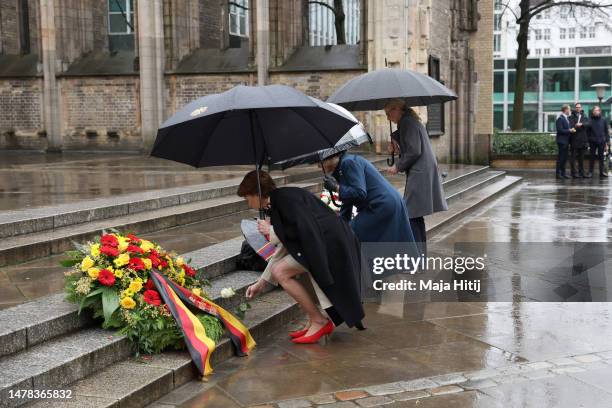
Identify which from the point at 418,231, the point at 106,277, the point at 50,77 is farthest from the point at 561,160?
the point at 106,277

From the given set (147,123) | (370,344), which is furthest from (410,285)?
(147,123)

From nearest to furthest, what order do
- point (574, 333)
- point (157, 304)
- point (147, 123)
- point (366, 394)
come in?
point (366, 394)
point (157, 304)
point (574, 333)
point (147, 123)

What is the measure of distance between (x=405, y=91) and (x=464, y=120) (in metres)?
18.5

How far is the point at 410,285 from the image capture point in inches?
297

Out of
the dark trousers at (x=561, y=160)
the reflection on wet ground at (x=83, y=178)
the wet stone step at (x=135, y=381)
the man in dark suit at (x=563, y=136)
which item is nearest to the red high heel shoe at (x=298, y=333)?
the wet stone step at (x=135, y=381)

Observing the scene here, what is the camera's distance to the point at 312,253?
545 cm

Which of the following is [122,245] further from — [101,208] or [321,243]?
[101,208]

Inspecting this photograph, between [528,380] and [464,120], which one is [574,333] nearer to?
[528,380]

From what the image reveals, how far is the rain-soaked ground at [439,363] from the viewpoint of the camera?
15.2 ft

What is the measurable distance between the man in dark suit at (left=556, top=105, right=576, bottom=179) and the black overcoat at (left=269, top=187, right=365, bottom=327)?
1631 centimetres

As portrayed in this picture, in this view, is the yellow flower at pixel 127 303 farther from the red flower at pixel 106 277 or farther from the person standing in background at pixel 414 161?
the person standing in background at pixel 414 161

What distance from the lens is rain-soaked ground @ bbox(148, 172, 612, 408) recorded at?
15.2 feet

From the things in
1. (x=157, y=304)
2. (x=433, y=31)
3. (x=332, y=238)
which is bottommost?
(x=157, y=304)

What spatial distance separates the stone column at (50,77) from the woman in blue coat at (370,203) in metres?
20.4
